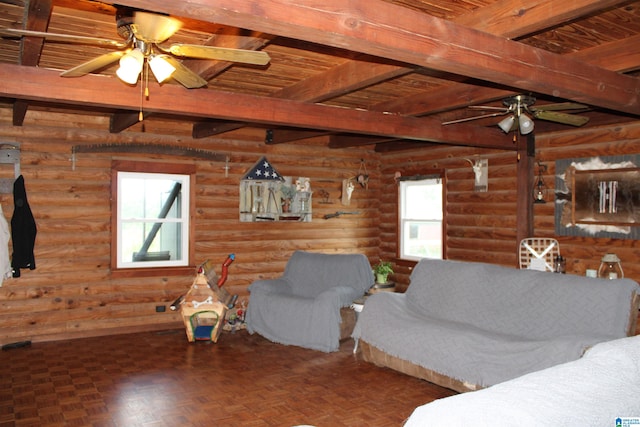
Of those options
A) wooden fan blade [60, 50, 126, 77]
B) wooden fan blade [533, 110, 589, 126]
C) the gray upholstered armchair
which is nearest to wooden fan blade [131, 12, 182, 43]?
wooden fan blade [60, 50, 126, 77]

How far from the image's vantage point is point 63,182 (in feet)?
19.3

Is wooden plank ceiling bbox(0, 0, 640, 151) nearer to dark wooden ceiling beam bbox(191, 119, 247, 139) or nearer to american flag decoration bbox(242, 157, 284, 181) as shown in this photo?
dark wooden ceiling beam bbox(191, 119, 247, 139)

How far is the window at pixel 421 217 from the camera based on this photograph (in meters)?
7.55

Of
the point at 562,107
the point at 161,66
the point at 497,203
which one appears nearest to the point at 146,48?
the point at 161,66

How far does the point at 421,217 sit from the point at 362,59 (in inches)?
172

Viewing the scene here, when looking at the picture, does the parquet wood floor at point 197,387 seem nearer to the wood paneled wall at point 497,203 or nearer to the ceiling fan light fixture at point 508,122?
the ceiling fan light fixture at point 508,122

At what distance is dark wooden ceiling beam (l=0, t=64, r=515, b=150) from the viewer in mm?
3594

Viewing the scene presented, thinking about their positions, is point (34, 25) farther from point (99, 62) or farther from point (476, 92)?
point (476, 92)

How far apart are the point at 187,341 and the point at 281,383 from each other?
70.2 inches

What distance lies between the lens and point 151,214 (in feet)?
21.1

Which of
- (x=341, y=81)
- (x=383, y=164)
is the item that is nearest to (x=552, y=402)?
(x=341, y=81)

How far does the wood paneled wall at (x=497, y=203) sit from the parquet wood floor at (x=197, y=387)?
237cm

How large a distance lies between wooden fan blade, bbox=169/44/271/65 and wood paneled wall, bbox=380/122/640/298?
4.24 metres

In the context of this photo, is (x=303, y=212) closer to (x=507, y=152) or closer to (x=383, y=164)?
(x=383, y=164)
